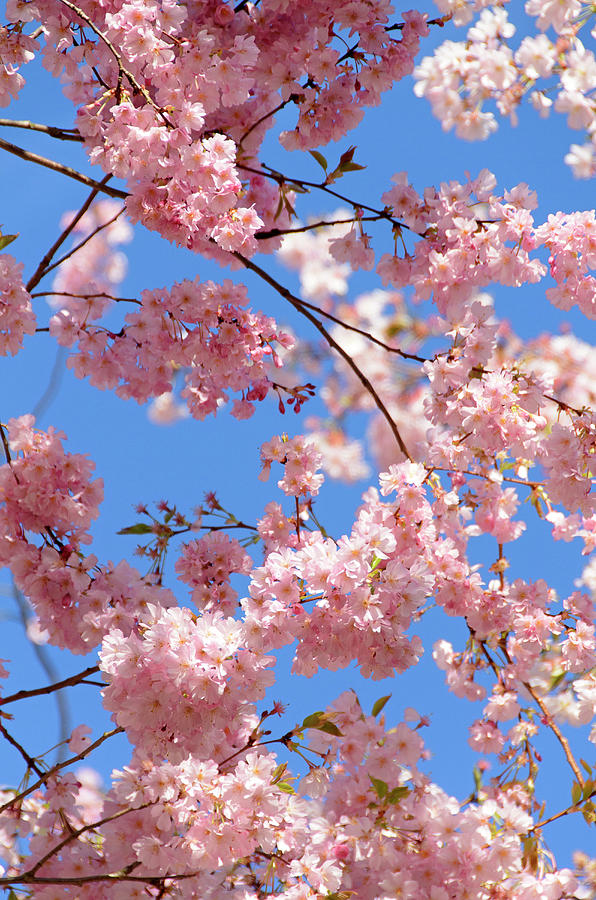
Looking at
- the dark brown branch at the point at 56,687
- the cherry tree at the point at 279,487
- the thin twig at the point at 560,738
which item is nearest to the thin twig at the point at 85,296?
the cherry tree at the point at 279,487

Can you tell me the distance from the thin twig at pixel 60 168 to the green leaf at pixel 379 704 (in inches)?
84.3

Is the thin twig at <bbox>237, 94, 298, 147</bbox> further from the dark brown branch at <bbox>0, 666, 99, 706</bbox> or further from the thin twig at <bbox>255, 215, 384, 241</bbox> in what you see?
the dark brown branch at <bbox>0, 666, 99, 706</bbox>

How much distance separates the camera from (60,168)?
3275mm

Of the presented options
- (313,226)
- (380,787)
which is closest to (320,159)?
(313,226)

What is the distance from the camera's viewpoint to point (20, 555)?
3189 millimetres

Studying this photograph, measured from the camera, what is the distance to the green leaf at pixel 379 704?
3.35 meters

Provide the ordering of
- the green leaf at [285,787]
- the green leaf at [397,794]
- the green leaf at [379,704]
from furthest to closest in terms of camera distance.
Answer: the green leaf at [379,704], the green leaf at [397,794], the green leaf at [285,787]

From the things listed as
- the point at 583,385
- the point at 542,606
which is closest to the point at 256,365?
the point at 542,606

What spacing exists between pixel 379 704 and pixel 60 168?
2.40 metres

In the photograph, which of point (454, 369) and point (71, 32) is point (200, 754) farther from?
point (71, 32)

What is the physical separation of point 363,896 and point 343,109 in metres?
3.03

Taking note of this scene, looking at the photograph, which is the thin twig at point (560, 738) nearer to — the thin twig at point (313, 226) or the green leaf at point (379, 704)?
the green leaf at point (379, 704)

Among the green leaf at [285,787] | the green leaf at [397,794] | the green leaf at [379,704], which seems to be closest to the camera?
the green leaf at [285,787]

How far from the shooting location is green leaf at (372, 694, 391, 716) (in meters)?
3.35
